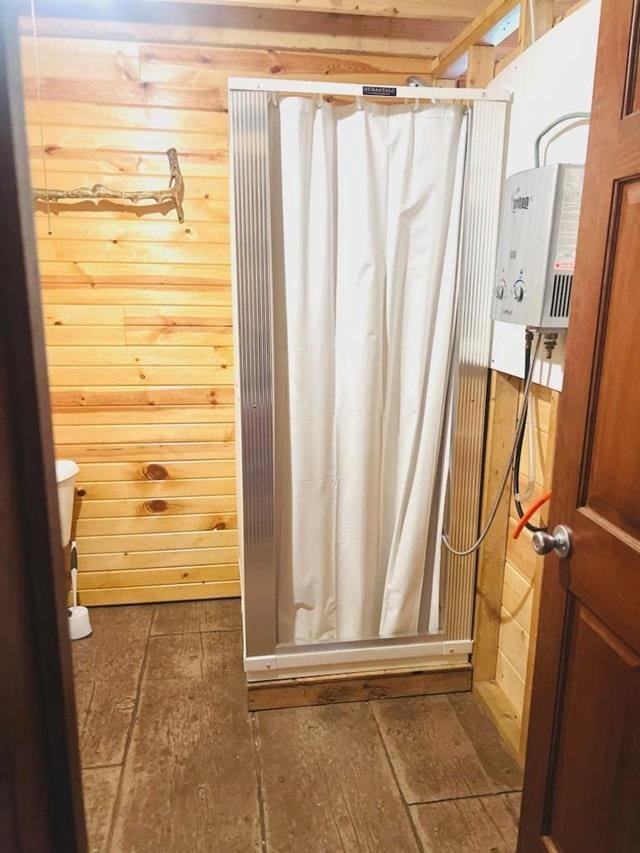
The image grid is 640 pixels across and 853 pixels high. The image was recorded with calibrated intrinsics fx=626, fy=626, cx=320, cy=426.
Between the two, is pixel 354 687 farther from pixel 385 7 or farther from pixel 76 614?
pixel 385 7

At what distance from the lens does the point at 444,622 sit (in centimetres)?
228

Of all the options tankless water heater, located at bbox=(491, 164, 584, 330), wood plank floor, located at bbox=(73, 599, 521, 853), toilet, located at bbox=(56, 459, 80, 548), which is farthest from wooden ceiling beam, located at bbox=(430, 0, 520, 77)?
wood plank floor, located at bbox=(73, 599, 521, 853)

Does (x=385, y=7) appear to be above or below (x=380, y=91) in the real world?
above

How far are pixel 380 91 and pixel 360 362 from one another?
0.81 m

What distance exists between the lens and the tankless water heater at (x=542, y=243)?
4.86 ft

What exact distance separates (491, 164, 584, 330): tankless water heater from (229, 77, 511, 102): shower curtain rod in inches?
16.9

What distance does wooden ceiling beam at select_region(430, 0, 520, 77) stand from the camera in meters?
1.88

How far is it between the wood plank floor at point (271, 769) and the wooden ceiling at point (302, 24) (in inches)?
93.9

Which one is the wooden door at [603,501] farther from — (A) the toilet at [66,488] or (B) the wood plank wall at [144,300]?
(A) the toilet at [66,488]

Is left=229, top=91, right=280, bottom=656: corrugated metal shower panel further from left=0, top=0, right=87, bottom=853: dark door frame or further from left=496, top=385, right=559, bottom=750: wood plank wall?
left=0, top=0, right=87, bottom=853: dark door frame

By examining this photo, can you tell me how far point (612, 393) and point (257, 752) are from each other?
5.26ft

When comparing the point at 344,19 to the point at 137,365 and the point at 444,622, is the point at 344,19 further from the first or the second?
the point at 444,622

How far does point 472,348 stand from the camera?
2.09 m

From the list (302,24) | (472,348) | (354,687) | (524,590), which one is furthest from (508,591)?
(302,24)
